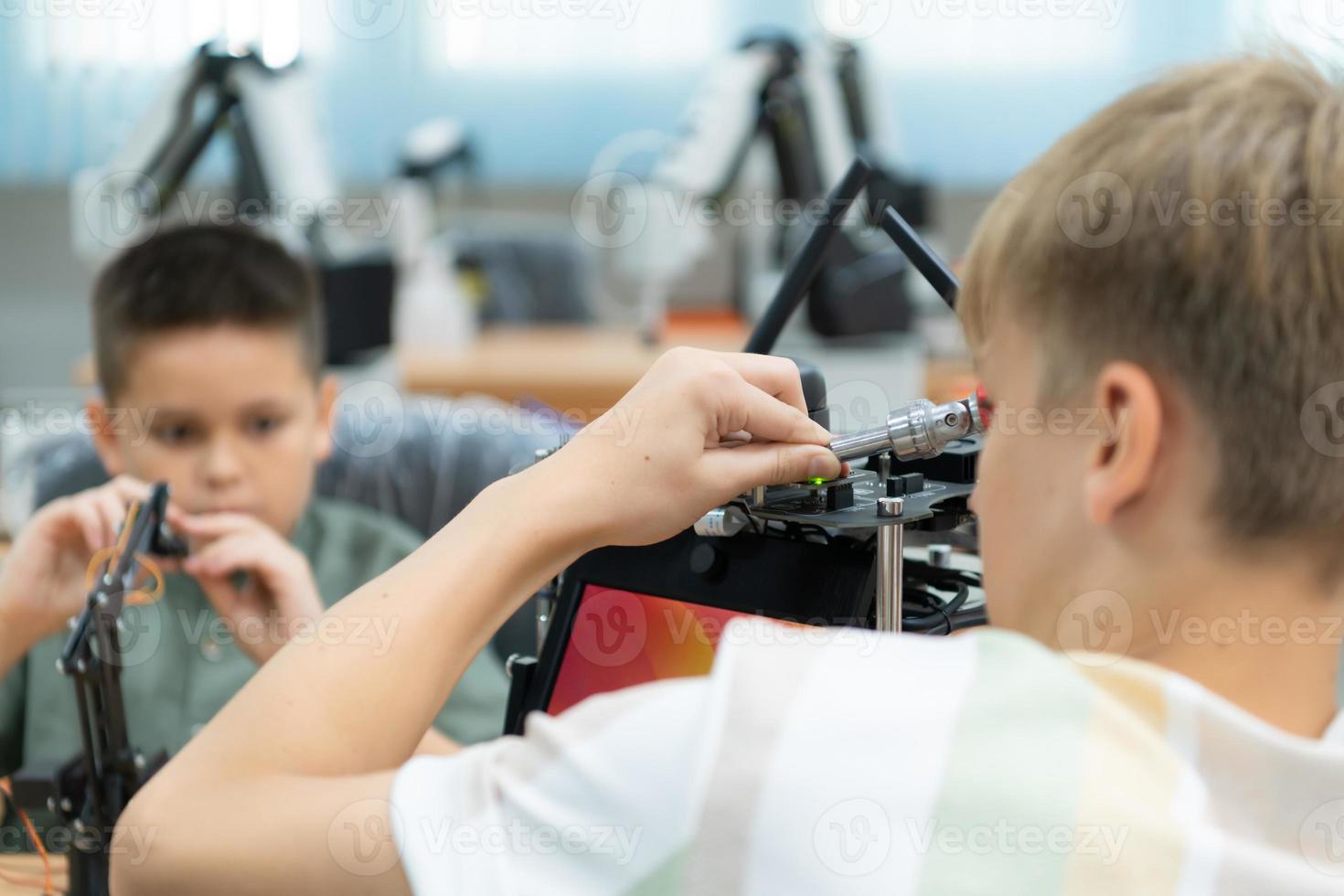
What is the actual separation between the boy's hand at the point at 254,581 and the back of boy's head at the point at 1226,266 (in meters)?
0.88

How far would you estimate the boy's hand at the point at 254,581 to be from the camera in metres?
1.23

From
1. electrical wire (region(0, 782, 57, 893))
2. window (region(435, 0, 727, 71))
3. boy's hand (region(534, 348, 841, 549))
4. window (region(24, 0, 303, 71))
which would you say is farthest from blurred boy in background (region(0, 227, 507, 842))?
window (region(435, 0, 727, 71))

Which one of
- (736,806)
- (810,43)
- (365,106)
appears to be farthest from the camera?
(365,106)

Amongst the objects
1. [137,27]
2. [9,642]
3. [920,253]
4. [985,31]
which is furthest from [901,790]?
[137,27]

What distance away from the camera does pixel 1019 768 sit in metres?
0.47

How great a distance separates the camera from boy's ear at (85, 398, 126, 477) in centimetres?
149

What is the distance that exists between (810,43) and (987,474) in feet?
7.08

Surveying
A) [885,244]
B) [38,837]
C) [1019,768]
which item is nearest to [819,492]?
[1019,768]

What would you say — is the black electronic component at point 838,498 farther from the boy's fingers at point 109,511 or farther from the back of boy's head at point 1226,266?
the boy's fingers at point 109,511

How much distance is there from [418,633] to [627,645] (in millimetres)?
190

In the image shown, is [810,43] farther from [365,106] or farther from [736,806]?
[736,806]

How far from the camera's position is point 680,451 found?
0.68 metres

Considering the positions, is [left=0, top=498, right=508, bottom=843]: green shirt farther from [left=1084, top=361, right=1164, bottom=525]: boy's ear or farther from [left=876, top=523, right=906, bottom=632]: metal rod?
[left=1084, top=361, right=1164, bottom=525]: boy's ear

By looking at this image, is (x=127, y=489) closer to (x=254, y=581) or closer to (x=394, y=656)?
(x=254, y=581)
